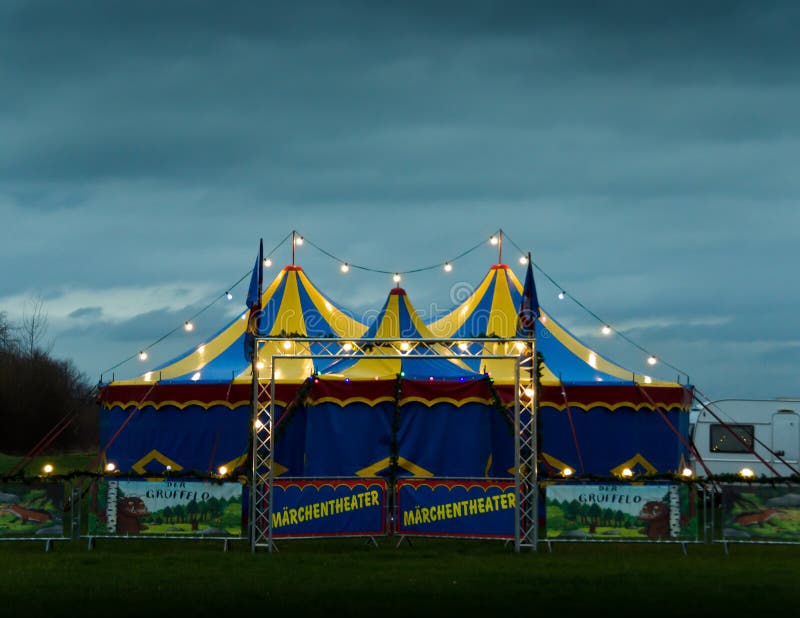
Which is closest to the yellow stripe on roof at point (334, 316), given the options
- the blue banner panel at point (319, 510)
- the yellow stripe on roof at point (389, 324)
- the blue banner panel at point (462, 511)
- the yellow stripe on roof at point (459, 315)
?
the yellow stripe on roof at point (459, 315)

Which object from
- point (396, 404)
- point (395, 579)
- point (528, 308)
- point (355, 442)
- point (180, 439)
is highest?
point (528, 308)

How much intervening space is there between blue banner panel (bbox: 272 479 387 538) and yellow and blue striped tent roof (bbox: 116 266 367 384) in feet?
17.3

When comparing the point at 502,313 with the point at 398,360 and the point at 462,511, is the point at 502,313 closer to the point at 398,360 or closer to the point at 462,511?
the point at 398,360

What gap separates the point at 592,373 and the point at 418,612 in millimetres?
11601

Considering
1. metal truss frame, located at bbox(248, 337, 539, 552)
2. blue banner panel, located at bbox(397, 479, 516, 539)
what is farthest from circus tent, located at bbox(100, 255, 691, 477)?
blue banner panel, located at bbox(397, 479, 516, 539)

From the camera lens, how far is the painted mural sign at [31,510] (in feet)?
53.2

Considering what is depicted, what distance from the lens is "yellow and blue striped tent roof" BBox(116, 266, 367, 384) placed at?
72.8 feet

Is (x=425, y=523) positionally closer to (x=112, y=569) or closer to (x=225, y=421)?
(x=112, y=569)

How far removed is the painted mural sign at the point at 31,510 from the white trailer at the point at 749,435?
39.4 feet

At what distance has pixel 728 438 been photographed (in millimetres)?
23406

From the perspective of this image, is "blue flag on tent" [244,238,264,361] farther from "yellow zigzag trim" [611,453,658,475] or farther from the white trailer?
the white trailer

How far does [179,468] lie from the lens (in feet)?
70.5

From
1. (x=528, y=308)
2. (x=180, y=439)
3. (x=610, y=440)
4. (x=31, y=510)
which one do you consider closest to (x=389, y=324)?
(x=180, y=439)

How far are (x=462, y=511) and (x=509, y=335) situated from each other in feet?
23.8
